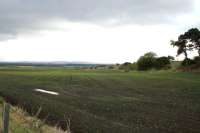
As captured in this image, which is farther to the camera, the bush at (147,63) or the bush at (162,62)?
the bush at (147,63)

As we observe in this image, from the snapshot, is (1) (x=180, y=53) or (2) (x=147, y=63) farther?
(2) (x=147, y=63)

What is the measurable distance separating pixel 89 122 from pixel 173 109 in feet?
16.6

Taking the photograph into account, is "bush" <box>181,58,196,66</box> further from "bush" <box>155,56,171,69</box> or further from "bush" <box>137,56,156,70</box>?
"bush" <box>137,56,156,70</box>

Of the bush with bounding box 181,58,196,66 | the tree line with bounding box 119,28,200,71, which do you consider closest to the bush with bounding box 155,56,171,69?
the tree line with bounding box 119,28,200,71

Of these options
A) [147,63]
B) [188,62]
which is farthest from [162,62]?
[188,62]

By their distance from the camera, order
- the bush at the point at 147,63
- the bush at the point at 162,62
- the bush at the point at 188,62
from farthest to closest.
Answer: the bush at the point at 147,63, the bush at the point at 162,62, the bush at the point at 188,62


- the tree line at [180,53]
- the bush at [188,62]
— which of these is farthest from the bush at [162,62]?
the bush at [188,62]

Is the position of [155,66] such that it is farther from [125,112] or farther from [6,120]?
[6,120]

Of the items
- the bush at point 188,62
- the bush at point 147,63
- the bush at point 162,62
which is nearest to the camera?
the bush at point 188,62

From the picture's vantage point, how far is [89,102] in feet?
54.7

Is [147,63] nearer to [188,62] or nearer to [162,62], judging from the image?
[162,62]

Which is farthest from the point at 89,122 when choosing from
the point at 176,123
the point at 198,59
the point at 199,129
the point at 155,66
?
the point at 155,66

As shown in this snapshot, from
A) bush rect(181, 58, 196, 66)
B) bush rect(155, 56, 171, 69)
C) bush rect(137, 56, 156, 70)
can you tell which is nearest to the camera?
bush rect(181, 58, 196, 66)

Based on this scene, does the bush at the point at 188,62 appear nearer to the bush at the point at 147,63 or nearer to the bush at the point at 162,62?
the bush at the point at 162,62
